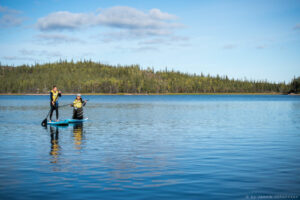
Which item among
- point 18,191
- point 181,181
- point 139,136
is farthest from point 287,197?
point 139,136

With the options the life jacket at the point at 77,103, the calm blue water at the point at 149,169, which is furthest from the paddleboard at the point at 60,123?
the calm blue water at the point at 149,169

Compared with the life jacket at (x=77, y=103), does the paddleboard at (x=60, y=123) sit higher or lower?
lower

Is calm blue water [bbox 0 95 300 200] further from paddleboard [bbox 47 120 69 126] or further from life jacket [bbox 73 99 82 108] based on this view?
life jacket [bbox 73 99 82 108]

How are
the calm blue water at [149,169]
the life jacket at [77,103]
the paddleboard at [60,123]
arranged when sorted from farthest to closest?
the life jacket at [77,103] < the paddleboard at [60,123] < the calm blue water at [149,169]

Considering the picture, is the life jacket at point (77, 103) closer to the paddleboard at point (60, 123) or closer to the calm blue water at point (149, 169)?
the paddleboard at point (60, 123)

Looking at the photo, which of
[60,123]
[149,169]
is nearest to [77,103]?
[60,123]

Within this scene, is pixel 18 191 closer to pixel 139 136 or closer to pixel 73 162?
pixel 73 162

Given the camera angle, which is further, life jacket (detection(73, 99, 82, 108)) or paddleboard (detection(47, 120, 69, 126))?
life jacket (detection(73, 99, 82, 108))

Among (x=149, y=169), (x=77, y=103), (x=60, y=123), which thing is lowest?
(x=149, y=169)

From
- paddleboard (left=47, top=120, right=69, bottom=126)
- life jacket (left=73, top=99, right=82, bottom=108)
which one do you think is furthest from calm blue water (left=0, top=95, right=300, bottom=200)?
life jacket (left=73, top=99, right=82, bottom=108)

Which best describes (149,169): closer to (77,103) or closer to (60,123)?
(60,123)

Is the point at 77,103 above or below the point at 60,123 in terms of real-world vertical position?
above

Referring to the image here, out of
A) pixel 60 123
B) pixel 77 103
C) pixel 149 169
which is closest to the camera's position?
pixel 149 169

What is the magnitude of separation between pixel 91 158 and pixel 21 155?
3597 mm
